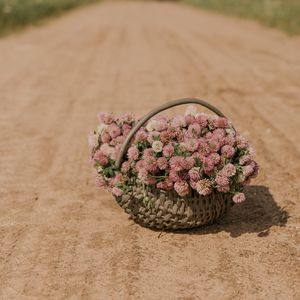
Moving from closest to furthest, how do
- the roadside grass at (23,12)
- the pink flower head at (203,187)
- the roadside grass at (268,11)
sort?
the pink flower head at (203,187) < the roadside grass at (268,11) < the roadside grass at (23,12)

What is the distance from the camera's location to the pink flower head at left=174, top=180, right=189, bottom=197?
14.5 ft

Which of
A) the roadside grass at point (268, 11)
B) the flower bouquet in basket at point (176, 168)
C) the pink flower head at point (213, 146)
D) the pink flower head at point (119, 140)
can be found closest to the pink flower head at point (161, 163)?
the flower bouquet in basket at point (176, 168)

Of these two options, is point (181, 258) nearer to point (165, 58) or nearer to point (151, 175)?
point (151, 175)

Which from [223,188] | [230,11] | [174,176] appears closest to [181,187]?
[174,176]

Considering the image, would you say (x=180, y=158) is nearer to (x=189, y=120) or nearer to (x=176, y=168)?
(x=176, y=168)

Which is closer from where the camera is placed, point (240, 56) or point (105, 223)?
point (105, 223)

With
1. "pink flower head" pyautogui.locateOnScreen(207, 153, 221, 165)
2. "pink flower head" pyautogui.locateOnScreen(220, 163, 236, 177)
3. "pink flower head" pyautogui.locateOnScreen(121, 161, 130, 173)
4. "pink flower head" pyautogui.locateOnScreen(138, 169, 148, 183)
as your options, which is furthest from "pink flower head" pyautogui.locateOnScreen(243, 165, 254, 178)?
"pink flower head" pyautogui.locateOnScreen(121, 161, 130, 173)

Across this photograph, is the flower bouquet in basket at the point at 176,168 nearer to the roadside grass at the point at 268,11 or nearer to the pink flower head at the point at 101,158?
the pink flower head at the point at 101,158

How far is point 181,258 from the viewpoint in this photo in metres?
4.49

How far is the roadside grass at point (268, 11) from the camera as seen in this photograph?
59.8ft

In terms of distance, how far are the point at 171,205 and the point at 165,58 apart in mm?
8947

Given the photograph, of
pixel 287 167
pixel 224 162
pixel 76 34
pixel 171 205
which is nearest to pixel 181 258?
pixel 171 205

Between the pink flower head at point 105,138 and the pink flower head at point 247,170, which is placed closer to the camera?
the pink flower head at point 247,170

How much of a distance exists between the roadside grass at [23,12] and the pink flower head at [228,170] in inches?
560
